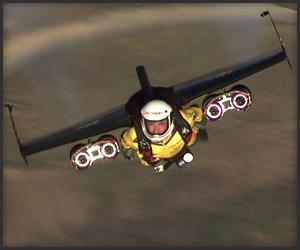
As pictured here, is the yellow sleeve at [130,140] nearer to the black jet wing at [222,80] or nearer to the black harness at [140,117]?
the black harness at [140,117]

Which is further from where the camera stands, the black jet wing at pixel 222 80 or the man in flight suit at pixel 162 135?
the black jet wing at pixel 222 80

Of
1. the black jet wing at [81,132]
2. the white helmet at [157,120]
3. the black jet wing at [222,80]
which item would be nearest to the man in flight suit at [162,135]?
the white helmet at [157,120]

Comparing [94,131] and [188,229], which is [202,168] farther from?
[94,131]

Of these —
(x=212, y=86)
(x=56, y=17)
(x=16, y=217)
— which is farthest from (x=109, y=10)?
(x=16, y=217)

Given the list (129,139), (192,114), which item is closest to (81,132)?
(129,139)

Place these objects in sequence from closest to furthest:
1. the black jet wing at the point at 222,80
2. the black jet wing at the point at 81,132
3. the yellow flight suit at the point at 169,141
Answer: the yellow flight suit at the point at 169,141, the black jet wing at the point at 81,132, the black jet wing at the point at 222,80
